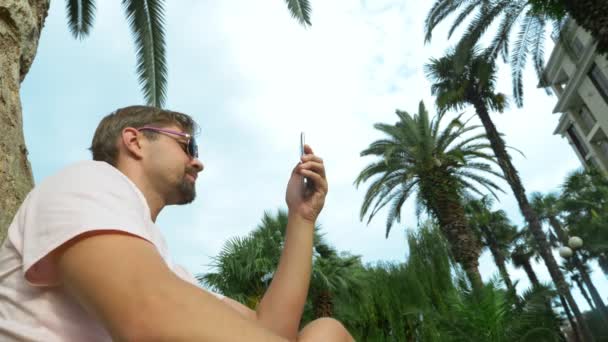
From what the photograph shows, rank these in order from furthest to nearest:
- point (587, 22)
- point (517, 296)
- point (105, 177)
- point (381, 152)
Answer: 1. point (381, 152)
2. point (517, 296)
3. point (587, 22)
4. point (105, 177)

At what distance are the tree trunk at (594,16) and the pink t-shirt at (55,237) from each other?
11156mm

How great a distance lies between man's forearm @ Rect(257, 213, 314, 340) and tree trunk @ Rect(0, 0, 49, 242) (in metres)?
1.66

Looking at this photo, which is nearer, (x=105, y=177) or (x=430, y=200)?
(x=105, y=177)

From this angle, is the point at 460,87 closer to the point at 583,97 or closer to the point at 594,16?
the point at 594,16

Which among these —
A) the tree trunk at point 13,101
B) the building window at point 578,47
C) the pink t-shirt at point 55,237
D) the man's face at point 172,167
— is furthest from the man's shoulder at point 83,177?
the building window at point 578,47

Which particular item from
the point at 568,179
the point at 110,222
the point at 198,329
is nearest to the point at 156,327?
the point at 198,329

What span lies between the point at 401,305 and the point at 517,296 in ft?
8.99

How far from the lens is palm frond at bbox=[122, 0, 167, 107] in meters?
7.09

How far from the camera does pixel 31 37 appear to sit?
370 centimetres

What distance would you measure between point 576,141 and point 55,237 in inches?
1814

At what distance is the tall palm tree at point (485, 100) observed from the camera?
18969mm

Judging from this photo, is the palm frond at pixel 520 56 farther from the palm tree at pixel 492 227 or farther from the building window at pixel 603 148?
the building window at pixel 603 148

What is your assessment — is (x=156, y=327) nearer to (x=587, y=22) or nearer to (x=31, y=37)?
(x=31, y=37)

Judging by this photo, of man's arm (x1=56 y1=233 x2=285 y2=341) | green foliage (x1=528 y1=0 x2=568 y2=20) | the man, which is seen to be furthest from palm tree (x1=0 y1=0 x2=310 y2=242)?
green foliage (x1=528 y1=0 x2=568 y2=20)
